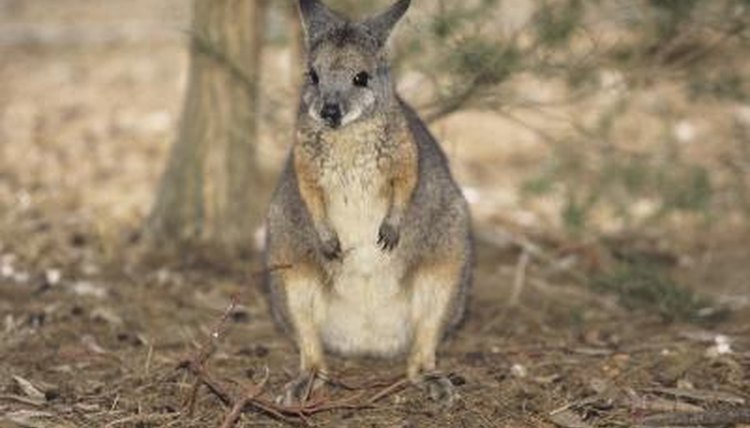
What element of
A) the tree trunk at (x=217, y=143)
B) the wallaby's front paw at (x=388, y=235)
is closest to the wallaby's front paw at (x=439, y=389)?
the wallaby's front paw at (x=388, y=235)

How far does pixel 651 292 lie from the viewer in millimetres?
6203

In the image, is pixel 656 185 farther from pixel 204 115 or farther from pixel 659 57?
pixel 204 115

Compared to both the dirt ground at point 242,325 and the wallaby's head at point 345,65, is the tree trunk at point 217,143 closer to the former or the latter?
the dirt ground at point 242,325

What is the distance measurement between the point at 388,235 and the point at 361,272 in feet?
0.74

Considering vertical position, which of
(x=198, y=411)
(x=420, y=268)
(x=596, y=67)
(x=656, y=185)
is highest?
(x=596, y=67)

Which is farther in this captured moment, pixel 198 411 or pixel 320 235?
pixel 320 235

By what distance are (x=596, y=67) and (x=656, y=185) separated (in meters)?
0.92

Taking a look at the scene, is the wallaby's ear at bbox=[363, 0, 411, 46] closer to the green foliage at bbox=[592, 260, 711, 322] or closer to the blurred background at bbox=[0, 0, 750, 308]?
the blurred background at bbox=[0, 0, 750, 308]

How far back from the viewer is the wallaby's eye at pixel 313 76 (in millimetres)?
4932

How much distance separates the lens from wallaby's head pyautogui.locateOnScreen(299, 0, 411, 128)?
4.83m

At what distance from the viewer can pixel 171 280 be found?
677 centimetres

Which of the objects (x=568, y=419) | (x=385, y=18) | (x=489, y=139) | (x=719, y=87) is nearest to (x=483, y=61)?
(x=385, y=18)

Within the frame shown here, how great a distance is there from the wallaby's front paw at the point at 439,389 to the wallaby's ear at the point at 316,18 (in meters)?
1.46

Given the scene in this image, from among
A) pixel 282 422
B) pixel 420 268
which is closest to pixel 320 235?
pixel 420 268
